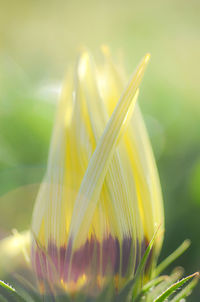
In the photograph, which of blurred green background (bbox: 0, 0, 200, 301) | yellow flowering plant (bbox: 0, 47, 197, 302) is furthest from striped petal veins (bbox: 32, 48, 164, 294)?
blurred green background (bbox: 0, 0, 200, 301)

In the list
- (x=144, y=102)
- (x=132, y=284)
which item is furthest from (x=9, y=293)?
(x=144, y=102)

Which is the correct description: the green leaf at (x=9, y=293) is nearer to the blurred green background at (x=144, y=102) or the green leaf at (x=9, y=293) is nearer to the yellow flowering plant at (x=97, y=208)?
the yellow flowering plant at (x=97, y=208)

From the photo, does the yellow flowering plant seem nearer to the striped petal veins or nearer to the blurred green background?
the striped petal veins

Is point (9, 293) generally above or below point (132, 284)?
above

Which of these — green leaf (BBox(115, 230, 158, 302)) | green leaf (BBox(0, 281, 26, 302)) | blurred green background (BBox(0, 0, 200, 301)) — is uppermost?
blurred green background (BBox(0, 0, 200, 301))

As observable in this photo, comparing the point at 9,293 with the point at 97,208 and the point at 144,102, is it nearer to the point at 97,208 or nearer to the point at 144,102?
the point at 97,208

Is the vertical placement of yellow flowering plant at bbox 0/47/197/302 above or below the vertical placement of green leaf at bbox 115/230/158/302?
above
